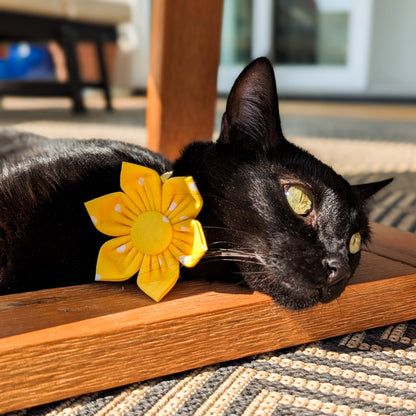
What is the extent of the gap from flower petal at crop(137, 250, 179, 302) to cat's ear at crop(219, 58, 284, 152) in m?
0.19

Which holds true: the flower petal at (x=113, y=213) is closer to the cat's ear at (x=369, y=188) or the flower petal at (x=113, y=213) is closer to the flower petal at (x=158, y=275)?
the flower petal at (x=158, y=275)

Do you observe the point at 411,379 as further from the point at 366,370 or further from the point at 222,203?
the point at 222,203

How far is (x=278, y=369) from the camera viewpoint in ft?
2.30

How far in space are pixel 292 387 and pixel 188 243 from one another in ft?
0.73

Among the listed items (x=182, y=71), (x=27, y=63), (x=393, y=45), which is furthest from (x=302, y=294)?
(x=393, y=45)

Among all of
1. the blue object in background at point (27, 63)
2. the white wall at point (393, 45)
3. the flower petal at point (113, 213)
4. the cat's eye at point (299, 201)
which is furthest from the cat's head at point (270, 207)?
the blue object in background at point (27, 63)

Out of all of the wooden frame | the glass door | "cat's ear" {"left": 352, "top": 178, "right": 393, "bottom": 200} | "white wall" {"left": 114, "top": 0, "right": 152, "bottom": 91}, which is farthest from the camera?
"white wall" {"left": 114, "top": 0, "right": 152, "bottom": 91}

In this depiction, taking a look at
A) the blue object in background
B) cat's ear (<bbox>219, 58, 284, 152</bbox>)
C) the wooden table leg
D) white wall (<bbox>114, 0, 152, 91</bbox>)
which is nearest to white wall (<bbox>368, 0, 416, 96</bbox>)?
white wall (<bbox>114, 0, 152, 91</bbox>)

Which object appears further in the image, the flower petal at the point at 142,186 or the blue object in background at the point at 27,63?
the blue object in background at the point at 27,63

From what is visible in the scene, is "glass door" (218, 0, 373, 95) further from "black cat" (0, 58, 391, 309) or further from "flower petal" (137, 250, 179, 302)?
"flower petal" (137, 250, 179, 302)

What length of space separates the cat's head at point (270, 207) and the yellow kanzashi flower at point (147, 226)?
36 millimetres

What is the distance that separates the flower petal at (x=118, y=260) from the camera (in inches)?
28.9

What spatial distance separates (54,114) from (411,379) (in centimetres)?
319

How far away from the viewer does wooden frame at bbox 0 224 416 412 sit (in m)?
0.58
